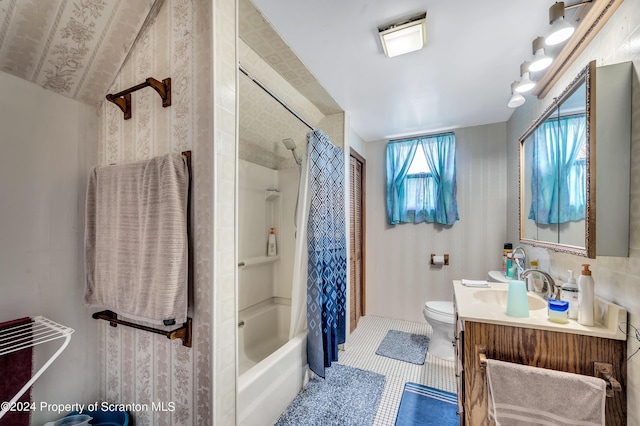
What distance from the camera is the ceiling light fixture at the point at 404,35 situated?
53.0 inches

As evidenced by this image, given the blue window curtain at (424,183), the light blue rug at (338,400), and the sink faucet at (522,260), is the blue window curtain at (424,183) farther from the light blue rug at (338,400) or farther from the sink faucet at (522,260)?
the light blue rug at (338,400)

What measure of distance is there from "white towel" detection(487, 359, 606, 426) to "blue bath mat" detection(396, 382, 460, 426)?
0.70 metres

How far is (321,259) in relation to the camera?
75.1 inches

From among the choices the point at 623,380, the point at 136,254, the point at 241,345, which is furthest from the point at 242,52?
the point at 623,380

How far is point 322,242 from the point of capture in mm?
1936

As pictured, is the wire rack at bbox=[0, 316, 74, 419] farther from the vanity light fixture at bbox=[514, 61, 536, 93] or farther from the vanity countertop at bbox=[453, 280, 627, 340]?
the vanity light fixture at bbox=[514, 61, 536, 93]

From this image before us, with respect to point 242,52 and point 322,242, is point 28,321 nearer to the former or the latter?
point 322,242

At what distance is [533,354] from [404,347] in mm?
1602

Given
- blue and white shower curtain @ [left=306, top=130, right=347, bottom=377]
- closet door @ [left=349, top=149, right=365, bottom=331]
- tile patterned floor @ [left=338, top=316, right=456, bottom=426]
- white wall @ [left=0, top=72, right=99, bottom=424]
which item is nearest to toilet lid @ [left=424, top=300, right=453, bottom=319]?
tile patterned floor @ [left=338, top=316, right=456, bottom=426]

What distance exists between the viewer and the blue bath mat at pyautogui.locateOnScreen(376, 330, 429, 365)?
234cm

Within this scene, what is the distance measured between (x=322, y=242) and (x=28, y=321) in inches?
60.8

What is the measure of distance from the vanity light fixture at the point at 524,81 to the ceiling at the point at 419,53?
0.22 m

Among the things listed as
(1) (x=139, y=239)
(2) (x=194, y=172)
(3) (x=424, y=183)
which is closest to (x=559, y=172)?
(3) (x=424, y=183)

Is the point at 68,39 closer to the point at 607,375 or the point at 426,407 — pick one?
the point at 607,375
